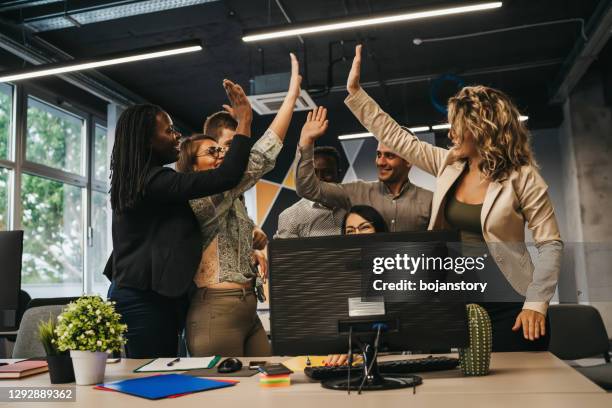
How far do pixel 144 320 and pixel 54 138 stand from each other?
575 cm

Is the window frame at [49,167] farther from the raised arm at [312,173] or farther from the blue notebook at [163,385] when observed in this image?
the blue notebook at [163,385]

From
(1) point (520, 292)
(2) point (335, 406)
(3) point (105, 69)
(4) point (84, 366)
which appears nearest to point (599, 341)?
(1) point (520, 292)

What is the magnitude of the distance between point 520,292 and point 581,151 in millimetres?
6278

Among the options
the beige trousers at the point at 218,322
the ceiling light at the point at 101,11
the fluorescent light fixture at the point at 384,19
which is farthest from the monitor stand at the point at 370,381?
the ceiling light at the point at 101,11

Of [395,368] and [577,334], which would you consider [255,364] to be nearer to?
[395,368]

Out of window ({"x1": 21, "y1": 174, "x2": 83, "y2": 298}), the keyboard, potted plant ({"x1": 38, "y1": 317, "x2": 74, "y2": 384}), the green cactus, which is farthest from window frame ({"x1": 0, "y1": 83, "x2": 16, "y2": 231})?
the green cactus

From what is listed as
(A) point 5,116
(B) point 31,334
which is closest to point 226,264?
(B) point 31,334

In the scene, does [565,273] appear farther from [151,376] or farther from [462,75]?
[151,376]

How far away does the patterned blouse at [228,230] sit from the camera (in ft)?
6.67

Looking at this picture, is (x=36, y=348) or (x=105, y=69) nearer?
(x=36, y=348)

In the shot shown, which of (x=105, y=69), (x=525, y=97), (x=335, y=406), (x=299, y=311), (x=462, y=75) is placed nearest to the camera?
(x=335, y=406)

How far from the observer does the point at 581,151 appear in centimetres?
740

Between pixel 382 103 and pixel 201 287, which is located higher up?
pixel 382 103

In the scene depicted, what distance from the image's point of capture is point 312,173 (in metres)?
2.43
